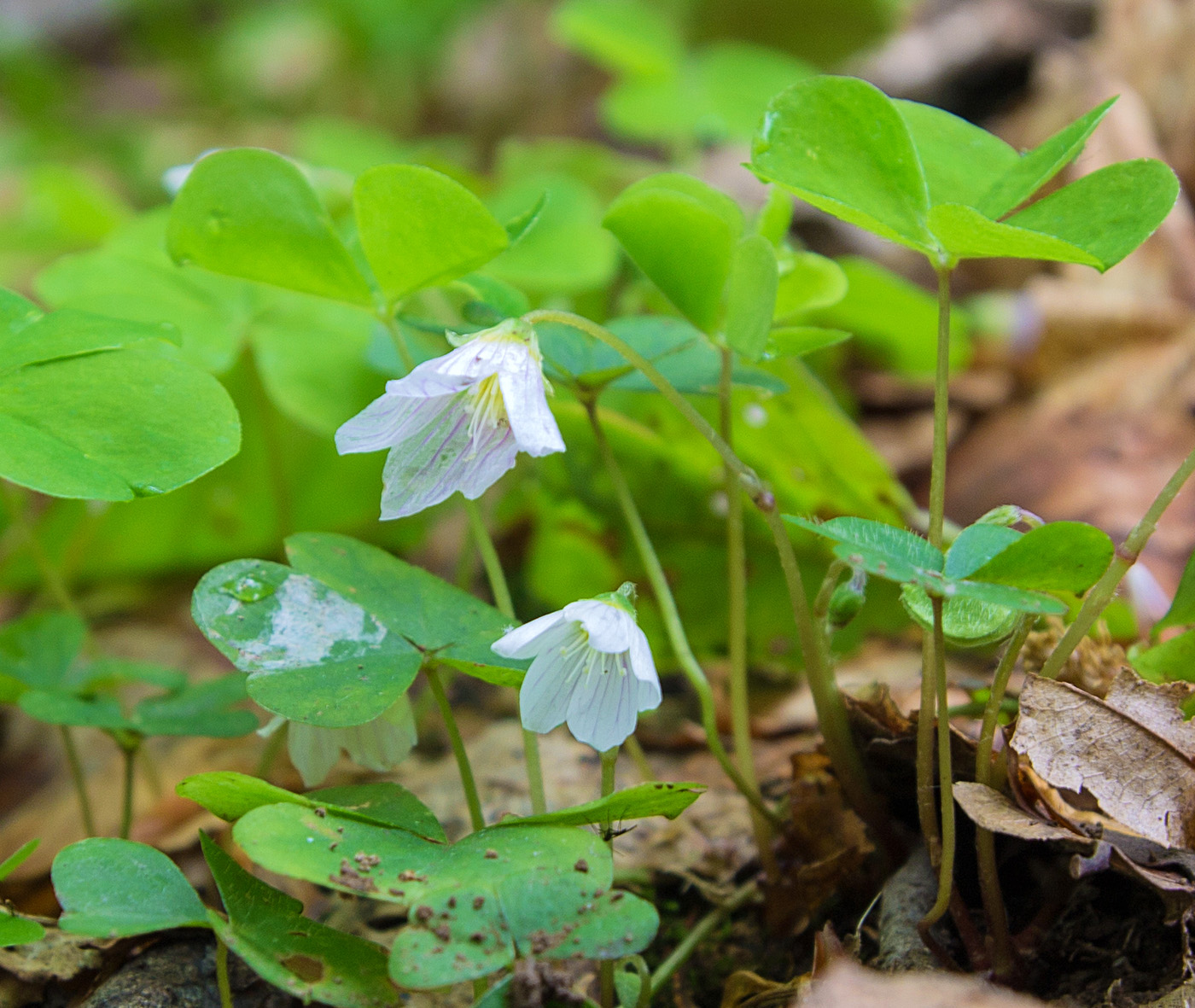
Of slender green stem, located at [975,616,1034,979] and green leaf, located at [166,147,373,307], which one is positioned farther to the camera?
green leaf, located at [166,147,373,307]

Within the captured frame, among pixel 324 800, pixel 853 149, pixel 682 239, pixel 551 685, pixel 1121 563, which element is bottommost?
pixel 324 800

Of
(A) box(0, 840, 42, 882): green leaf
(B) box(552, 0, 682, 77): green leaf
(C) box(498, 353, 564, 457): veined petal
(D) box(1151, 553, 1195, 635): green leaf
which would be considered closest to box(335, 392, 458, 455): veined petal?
(C) box(498, 353, 564, 457): veined petal

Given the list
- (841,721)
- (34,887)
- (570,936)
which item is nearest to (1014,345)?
(841,721)

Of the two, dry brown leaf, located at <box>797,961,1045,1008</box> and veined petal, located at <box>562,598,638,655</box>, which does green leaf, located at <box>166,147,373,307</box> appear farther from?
dry brown leaf, located at <box>797,961,1045,1008</box>

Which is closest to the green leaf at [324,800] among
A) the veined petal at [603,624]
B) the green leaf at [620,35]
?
the veined petal at [603,624]

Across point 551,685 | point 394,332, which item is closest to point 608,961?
point 551,685

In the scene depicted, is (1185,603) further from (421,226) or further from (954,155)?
(421,226)
